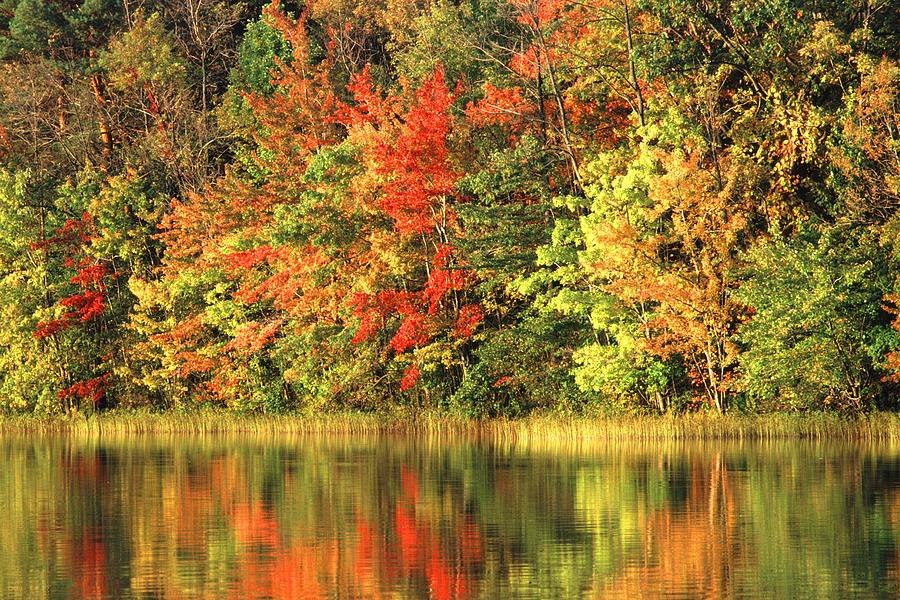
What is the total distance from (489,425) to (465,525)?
23.8 metres

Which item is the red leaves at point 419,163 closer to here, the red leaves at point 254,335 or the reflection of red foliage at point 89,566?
the red leaves at point 254,335

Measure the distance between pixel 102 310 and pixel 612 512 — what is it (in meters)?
36.4

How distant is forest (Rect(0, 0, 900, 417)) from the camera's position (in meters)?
40.8

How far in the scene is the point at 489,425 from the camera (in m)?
47.3

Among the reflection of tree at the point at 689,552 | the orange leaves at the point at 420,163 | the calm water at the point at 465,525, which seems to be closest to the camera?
the reflection of tree at the point at 689,552

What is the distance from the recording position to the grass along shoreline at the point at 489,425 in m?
39.9

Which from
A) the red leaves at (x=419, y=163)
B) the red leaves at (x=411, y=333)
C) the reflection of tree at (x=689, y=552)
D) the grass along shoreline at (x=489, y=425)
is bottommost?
the reflection of tree at (x=689, y=552)

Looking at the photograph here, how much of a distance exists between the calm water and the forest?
4.80 m

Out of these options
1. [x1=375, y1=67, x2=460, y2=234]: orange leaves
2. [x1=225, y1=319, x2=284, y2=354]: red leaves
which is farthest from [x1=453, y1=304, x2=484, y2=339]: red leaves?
[x1=225, y1=319, x2=284, y2=354]: red leaves

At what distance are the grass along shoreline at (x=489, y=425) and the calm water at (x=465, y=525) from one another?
7.75 feet

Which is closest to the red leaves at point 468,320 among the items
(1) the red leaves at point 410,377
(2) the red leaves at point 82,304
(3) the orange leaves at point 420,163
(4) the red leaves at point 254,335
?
(1) the red leaves at point 410,377

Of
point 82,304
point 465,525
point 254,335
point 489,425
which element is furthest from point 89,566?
point 82,304

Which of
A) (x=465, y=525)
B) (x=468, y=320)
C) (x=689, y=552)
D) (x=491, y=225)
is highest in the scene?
(x=491, y=225)

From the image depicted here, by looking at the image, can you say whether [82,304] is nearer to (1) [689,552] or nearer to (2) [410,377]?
(2) [410,377]
